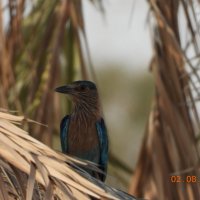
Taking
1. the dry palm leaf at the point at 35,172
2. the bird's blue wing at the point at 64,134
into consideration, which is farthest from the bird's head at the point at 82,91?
the dry palm leaf at the point at 35,172

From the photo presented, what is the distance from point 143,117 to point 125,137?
2863mm

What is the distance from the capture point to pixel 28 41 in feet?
21.3

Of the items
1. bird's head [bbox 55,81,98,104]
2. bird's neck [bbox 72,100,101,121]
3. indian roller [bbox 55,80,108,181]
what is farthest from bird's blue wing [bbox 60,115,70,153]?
bird's head [bbox 55,81,98,104]

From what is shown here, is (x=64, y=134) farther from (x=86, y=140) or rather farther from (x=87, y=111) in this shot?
(x=87, y=111)

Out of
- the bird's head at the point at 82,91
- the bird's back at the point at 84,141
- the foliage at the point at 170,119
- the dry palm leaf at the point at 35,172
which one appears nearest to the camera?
the dry palm leaf at the point at 35,172

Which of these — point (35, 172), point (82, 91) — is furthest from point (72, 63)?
point (35, 172)

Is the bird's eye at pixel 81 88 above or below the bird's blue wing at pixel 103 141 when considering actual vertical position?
above

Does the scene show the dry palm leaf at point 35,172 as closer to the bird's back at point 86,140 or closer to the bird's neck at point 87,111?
the bird's back at point 86,140

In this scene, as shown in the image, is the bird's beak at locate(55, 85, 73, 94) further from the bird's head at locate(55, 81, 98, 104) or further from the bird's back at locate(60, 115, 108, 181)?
the bird's back at locate(60, 115, 108, 181)

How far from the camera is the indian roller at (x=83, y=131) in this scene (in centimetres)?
553

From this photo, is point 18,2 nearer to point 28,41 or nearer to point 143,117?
point 28,41

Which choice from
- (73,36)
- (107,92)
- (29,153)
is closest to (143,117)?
(107,92)

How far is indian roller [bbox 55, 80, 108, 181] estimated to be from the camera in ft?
18.1

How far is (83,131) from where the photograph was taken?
18.3ft
